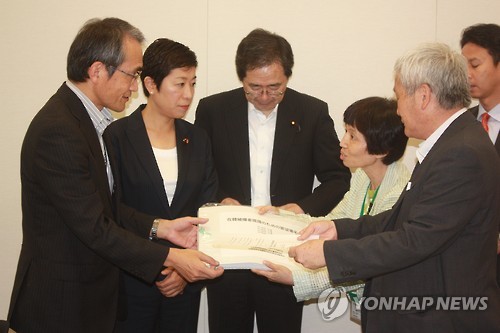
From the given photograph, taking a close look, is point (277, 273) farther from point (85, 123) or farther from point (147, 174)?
point (85, 123)

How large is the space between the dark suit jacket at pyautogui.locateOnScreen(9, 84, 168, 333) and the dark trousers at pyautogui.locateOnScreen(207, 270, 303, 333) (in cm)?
93

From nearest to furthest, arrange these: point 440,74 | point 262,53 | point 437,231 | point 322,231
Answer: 1. point 437,231
2. point 440,74
3. point 322,231
4. point 262,53

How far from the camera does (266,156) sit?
136 inches

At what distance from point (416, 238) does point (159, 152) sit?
1.57 metres

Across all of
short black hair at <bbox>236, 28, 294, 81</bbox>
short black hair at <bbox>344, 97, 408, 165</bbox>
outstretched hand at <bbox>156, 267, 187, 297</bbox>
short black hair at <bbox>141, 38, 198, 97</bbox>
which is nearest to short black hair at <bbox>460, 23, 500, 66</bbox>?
short black hair at <bbox>344, 97, 408, 165</bbox>

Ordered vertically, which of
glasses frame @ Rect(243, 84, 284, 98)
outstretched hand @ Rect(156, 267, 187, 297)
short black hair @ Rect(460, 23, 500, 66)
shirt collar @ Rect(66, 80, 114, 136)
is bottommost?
outstretched hand @ Rect(156, 267, 187, 297)

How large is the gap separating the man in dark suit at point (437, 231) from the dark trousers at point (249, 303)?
104 cm

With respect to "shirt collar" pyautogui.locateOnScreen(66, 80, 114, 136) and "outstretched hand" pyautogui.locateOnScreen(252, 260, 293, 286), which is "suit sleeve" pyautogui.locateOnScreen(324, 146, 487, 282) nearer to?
"outstretched hand" pyautogui.locateOnScreen(252, 260, 293, 286)

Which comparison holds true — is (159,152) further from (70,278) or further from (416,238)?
(416,238)

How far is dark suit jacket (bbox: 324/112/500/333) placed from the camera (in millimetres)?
2016

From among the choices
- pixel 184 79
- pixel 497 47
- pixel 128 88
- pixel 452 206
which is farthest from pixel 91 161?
pixel 497 47

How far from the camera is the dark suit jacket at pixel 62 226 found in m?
2.31

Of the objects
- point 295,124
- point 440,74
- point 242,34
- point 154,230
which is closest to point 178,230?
point 154,230

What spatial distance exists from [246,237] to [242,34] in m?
1.85
